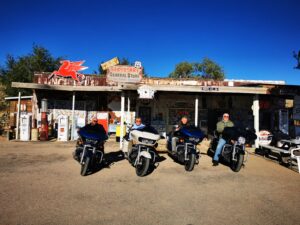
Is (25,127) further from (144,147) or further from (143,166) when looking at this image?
(143,166)

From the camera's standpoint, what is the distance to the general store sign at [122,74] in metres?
10.1

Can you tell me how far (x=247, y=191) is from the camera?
4.79 m

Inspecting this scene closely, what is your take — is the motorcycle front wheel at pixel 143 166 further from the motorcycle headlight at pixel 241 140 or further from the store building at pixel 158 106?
the store building at pixel 158 106

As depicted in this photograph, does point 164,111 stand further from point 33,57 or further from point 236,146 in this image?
point 33,57

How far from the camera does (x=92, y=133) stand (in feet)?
18.8

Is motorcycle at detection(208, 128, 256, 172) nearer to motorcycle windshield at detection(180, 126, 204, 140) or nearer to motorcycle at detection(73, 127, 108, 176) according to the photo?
motorcycle windshield at detection(180, 126, 204, 140)

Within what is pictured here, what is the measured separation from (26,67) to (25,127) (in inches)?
752

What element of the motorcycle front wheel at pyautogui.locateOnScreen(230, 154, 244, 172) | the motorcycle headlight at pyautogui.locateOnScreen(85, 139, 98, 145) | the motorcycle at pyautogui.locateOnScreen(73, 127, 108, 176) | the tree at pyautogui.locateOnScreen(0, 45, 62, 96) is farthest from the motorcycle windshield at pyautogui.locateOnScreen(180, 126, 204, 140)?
the tree at pyautogui.locateOnScreen(0, 45, 62, 96)

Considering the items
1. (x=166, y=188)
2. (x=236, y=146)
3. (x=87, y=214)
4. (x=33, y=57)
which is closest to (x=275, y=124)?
(x=236, y=146)

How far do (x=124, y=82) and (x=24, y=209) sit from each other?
7.02 m

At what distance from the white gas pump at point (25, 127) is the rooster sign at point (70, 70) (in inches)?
135

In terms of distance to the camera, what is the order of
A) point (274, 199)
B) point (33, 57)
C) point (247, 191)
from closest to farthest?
point (274, 199) → point (247, 191) → point (33, 57)

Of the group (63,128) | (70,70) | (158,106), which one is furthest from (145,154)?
(70,70)

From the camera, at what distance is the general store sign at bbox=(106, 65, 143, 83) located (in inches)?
398
